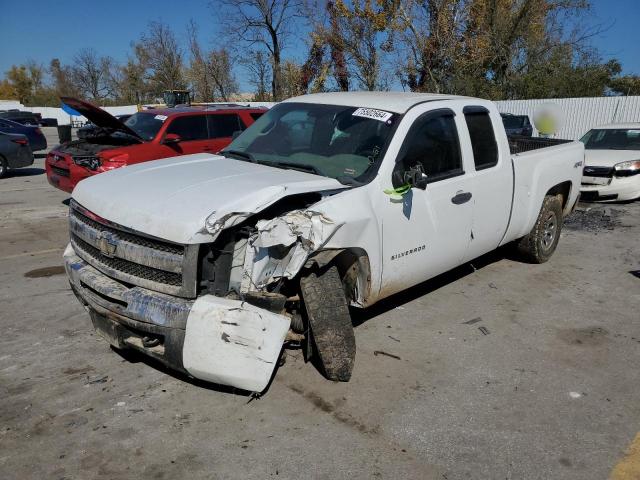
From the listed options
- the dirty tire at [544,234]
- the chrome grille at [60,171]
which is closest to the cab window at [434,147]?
the dirty tire at [544,234]

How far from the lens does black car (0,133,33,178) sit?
1386 cm

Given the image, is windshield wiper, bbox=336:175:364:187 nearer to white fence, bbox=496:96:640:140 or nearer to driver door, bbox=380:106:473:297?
driver door, bbox=380:106:473:297

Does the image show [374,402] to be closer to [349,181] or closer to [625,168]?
[349,181]

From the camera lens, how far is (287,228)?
10.1 feet

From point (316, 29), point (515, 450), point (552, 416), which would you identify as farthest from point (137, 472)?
point (316, 29)

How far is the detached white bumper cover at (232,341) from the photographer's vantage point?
297 cm

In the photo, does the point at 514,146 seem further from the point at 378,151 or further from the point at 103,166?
the point at 103,166

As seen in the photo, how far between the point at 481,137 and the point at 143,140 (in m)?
6.09

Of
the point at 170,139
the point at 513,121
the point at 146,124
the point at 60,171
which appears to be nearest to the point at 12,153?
the point at 60,171

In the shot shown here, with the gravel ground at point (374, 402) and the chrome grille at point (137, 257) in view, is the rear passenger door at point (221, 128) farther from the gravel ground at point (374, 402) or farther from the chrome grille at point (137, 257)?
the chrome grille at point (137, 257)

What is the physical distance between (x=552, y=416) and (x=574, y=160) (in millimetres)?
4216

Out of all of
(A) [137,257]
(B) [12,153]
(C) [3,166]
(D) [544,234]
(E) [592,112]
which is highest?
(E) [592,112]

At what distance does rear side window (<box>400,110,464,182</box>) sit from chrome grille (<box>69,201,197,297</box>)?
1.92 m

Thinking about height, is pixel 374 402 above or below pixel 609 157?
A: below
